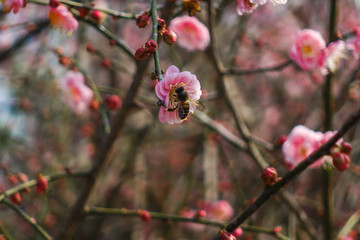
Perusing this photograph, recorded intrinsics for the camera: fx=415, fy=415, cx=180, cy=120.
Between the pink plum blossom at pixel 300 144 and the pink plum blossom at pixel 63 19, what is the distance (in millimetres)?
1268

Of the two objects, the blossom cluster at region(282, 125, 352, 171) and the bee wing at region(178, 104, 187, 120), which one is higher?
the blossom cluster at region(282, 125, 352, 171)

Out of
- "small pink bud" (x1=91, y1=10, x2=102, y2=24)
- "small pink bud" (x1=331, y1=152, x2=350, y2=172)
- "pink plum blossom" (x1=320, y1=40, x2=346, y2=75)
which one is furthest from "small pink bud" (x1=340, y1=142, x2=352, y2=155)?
"small pink bud" (x1=91, y1=10, x2=102, y2=24)

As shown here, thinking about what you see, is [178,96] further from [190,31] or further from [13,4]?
[190,31]

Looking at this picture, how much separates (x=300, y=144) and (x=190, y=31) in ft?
3.63

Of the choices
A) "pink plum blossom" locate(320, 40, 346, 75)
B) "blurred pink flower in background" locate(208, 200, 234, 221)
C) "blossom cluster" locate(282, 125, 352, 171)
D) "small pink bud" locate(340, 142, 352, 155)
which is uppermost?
"pink plum blossom" locate(320, 40, 346, 75)

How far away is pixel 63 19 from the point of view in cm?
216

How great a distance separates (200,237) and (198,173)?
91cm

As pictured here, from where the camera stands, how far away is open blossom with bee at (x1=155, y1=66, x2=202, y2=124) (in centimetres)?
133

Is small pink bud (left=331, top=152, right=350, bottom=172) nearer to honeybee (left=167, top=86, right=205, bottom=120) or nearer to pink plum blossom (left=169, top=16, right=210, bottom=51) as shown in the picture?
honeybee (left=167, top=86, right=205, bottom=120)

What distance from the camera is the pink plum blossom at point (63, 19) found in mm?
2014

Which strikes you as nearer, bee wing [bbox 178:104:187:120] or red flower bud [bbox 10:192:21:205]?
bee wing [bbox 178:104:187:120]

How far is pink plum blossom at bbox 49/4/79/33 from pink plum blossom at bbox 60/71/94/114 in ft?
2.72

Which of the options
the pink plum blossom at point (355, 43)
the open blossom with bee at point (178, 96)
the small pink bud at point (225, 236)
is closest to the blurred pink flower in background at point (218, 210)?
the pink plum blossom at point (355, 43)

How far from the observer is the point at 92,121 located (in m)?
4.75
